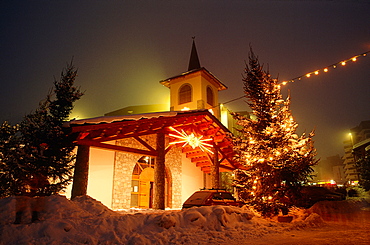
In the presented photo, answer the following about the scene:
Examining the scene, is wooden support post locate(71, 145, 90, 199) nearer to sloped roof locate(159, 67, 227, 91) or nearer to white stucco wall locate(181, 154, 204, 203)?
white stucco wall locate(181, 154, 204, 203)

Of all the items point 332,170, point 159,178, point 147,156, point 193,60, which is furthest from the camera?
point 332,170

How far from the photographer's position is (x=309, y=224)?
8961 mm

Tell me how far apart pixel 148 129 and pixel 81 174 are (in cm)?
364

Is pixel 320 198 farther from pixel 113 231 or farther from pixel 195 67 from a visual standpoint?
pixel 113 231

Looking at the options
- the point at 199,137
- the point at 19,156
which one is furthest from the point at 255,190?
the point at 19,156

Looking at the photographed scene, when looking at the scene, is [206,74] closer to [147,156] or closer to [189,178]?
[189,178]

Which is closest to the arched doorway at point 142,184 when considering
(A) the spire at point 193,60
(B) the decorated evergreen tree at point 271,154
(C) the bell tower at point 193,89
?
(B) the decorated evergreen tree at point 271,154

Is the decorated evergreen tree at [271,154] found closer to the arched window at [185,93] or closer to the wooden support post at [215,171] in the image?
the wooden support post at [215,171]

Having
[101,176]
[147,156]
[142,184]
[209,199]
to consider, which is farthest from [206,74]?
[209,199]

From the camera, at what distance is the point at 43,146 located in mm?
8898

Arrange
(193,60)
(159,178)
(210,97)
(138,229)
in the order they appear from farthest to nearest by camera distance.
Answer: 1. (193,60)
2. (210,97)
3. (159,178)
4. (138,229)

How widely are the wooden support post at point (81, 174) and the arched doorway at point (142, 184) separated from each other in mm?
5549

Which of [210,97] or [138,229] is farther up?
[210,97]

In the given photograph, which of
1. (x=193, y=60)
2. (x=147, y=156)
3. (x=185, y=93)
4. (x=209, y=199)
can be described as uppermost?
(x=193, y=60)
